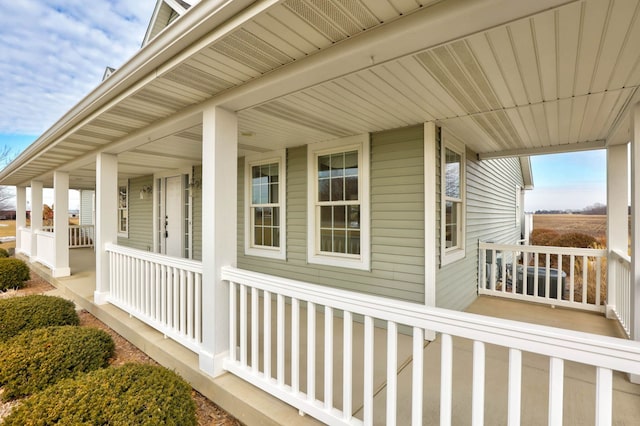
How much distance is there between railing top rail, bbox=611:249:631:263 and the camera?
328 cm

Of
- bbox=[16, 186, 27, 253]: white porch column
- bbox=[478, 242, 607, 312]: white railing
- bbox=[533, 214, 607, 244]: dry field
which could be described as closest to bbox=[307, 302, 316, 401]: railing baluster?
bbox=[478, 242, 607, 312]: white railing

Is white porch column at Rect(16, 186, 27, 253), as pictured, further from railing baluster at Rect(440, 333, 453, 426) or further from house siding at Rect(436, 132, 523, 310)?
railing baluster at Rect(440, 333, 453, 426)

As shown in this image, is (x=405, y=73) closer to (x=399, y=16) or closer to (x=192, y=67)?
(x=399, y=16)

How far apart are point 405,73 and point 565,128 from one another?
2.68 metres

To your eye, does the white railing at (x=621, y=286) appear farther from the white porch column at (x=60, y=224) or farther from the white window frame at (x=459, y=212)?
the white porch column at (x=60, y=224)

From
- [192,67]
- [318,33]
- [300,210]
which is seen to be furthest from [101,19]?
[318,33]

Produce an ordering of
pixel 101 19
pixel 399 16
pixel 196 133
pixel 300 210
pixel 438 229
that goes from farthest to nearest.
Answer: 1. pixel 101 19
2. pixel 300 210
3. pixel 196 133
4. pixel 438 229
5. pixel 399 16

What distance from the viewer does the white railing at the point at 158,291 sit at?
287 centimetres

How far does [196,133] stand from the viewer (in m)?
3.80

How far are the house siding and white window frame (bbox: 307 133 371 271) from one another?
0.86 meters

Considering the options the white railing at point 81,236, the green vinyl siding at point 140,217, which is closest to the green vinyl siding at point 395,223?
the green vinyl siding at point 140,217

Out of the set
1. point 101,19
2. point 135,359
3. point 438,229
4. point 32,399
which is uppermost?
point 101,19

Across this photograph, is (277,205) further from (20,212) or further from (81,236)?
(81,236)

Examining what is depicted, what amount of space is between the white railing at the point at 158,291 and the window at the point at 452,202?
280cm
